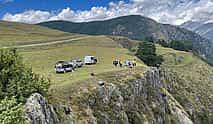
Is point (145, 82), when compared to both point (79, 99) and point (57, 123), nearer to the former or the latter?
point (79, 99)

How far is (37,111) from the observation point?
153ft

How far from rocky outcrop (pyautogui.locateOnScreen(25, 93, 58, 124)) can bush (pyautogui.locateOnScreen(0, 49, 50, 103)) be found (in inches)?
44.8

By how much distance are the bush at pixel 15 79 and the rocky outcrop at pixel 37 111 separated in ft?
3.73

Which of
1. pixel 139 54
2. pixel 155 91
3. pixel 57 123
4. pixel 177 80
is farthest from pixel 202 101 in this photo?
pixel 57 123

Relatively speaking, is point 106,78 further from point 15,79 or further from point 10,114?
point 10,114

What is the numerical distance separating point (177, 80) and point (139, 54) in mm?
19724

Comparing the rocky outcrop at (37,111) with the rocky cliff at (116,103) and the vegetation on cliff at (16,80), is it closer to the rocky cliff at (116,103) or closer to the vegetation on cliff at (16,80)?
the rocky cliff at (116,103)

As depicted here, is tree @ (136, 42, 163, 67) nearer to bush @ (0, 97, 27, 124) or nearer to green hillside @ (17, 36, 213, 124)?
green hillside @ (17, 36, 213, 124)

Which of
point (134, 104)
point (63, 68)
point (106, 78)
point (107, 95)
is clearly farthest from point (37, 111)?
point (134, 104)

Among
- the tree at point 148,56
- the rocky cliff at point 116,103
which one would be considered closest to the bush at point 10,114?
the rocky cliff at point 116,103

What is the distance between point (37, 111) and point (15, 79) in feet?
18.6

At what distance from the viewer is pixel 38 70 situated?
3435 inches

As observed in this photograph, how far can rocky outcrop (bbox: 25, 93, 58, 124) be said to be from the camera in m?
45.2

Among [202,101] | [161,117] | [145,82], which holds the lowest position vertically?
[202,101]
